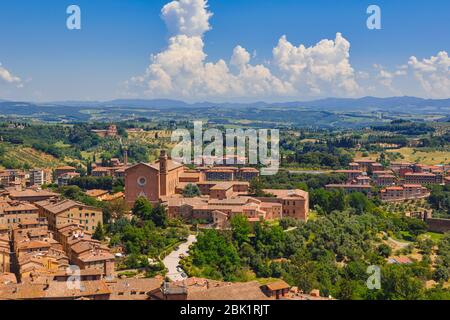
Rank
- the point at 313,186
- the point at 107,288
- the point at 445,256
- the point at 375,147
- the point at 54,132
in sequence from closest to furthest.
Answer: the point at 107,288
the point at 445,256
the point at 313,186
the point at 375,147
the point at 54,132

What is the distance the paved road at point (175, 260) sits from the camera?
66.7 feet

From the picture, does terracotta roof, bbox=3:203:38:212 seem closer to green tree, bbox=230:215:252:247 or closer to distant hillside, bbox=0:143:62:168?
green tree, bbox=230:215:252:247

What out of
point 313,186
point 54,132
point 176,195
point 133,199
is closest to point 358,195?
point 313,186

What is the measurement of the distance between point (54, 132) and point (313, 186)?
40704 millimetres

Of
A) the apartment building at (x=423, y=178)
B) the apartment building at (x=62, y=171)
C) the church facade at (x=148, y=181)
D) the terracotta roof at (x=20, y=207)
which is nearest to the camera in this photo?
the terracotta roof at (x=20, y=207)

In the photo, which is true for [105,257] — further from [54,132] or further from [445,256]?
[54,132]

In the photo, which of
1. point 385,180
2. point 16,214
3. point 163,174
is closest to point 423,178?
point 385,180

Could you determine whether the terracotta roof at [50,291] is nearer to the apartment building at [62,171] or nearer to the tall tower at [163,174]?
the tall tower at [163,174]

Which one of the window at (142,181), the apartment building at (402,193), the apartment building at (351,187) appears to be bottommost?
the apartment building at (402,193)

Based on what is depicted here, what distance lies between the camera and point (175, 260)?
22.5m

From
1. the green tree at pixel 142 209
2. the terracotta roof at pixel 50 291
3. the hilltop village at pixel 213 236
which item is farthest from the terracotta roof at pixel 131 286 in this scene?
the green tree at pixel 142 209

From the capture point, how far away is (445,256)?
1065 inches

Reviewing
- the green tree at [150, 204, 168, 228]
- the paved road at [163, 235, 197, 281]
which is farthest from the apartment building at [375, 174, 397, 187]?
the paved road at [163, 235, 197, 281]

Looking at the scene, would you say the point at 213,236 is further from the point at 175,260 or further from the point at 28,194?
the point at 28,194
